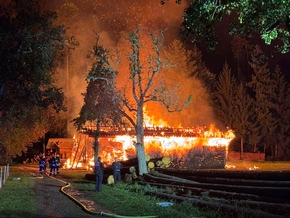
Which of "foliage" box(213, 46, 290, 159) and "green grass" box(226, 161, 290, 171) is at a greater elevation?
"foliage" box(213, 46, 290, 159)

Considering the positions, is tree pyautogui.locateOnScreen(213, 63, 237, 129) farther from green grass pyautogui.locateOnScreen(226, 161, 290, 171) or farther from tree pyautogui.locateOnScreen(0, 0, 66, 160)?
tree pyautogui.locateOnScreen(0, 0, 66, 160)

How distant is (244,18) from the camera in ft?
35.6

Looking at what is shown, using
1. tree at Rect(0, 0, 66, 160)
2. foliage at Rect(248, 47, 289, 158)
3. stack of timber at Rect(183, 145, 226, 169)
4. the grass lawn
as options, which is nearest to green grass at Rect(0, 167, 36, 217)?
the grass lawn

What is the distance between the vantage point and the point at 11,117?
26.5 metres

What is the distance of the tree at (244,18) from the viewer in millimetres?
9430

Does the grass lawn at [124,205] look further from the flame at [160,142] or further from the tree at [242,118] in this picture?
the tree at [242,118]

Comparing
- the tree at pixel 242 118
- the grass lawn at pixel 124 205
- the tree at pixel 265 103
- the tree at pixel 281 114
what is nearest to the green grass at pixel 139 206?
the grass lawn at pixel 124 205

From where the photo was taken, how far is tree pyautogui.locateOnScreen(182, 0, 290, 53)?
943 cm

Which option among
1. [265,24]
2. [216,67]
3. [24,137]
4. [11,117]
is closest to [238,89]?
[216,67]

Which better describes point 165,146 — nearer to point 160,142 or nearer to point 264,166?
point 160,142

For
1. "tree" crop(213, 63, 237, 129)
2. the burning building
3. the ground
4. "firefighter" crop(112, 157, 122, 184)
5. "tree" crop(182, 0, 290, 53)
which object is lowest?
the ground

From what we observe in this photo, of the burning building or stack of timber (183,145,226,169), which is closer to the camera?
the burning building

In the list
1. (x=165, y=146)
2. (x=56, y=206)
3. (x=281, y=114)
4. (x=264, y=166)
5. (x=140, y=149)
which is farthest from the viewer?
(x=281, y=114)

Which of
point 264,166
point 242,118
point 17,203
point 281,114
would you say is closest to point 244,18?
point 17,203
